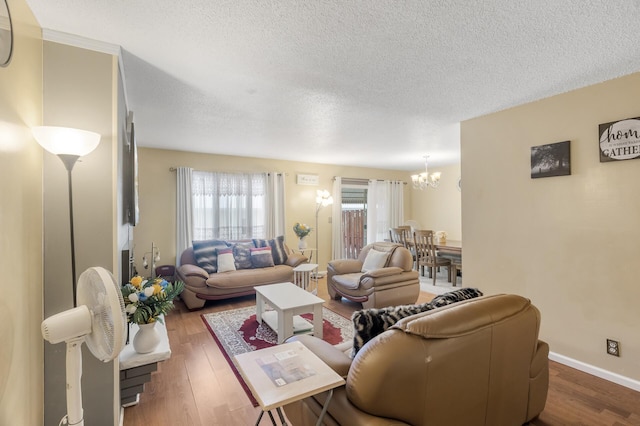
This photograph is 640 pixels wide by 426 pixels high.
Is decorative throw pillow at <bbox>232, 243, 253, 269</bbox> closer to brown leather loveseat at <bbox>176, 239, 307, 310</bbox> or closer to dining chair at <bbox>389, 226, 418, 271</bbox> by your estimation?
brown leather loveseat at <bbox>176, 239, 307, 310</bbox>

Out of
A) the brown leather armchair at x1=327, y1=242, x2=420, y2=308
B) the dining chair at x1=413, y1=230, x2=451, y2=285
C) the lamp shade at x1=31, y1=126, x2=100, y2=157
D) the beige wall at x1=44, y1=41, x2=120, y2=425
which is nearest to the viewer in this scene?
the lamp shade at x1=31, y1=126, x2=100, y2=157

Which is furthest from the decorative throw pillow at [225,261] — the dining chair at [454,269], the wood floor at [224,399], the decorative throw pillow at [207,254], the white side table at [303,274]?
the dining chair at [454,269]

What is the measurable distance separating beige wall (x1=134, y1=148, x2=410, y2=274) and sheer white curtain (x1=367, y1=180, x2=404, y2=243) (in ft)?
4.17

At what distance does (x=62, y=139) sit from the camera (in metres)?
1.40

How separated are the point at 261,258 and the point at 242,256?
0.30m

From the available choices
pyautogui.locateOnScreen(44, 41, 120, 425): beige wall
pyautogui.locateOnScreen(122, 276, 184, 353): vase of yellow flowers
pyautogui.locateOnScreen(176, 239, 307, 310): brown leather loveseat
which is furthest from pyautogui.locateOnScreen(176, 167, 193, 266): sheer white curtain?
pyautogui.locateOnScreen(44, 41, 120, 425): beige wall

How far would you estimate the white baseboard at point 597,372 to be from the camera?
225cm

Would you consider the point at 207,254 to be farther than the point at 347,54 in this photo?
Yes

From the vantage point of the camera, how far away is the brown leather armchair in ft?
12.5

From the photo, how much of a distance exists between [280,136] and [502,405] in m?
3.48

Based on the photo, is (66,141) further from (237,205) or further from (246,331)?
(237,205)

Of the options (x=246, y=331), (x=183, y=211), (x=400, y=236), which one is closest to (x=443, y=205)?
(x=400, y=236)

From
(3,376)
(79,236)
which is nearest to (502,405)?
(3,376)

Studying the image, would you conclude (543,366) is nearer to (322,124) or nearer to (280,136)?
(322,124)
